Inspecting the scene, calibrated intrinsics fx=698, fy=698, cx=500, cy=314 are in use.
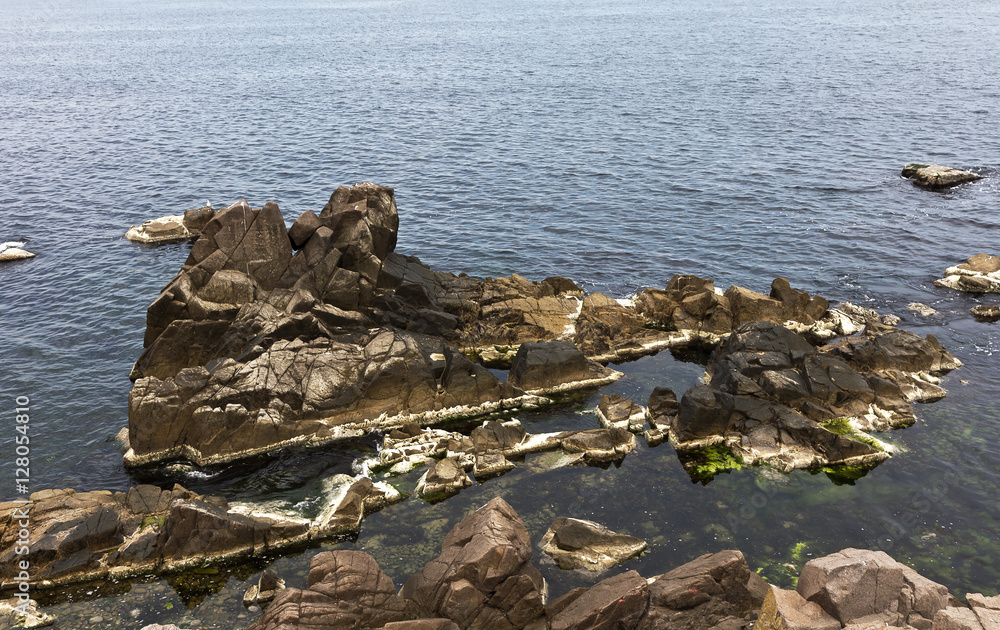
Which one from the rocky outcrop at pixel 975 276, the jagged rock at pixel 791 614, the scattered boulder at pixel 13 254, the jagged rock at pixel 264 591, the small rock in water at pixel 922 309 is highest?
the rocky outcrop at pixel 975 276

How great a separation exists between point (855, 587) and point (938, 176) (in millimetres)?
64950

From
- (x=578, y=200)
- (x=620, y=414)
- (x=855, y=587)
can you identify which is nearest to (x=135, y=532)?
(x=620, y=414)

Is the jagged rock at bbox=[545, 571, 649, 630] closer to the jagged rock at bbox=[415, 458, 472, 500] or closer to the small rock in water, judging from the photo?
the jagged rock at bbox=[415, 458, 472, 500]

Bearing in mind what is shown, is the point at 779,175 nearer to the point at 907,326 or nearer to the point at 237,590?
the point at 907,326

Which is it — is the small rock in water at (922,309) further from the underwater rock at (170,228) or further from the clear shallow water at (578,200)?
the underwater rock at (170,228)

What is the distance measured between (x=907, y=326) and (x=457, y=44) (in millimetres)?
150500

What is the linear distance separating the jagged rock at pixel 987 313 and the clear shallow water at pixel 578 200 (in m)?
1.12

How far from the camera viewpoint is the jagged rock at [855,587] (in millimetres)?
21672

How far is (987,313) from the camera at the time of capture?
47719 millimetres

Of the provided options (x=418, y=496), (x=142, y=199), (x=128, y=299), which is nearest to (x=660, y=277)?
(x=418, y=496)

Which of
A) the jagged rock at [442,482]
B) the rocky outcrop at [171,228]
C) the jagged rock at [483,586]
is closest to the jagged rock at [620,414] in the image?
the jagged rock at [442,482]

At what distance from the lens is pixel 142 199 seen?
241 ft

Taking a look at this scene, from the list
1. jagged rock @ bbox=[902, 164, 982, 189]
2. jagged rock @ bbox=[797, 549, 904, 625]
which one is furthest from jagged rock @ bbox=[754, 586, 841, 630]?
jagged rock @ bbox=[902, 164, 982, 189]

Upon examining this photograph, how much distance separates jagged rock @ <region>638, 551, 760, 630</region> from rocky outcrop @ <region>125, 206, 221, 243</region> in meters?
52.8
